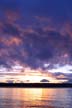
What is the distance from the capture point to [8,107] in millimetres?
94438

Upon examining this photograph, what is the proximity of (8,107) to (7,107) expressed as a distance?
34 cm

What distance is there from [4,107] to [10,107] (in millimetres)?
1513

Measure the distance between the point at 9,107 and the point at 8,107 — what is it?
1.22 feet

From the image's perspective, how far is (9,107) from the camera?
309 ft

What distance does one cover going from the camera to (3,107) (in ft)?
308

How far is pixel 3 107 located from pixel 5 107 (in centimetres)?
50

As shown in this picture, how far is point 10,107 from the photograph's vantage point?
94.0 m

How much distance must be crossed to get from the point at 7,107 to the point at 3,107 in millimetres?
1035

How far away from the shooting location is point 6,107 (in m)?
94.1

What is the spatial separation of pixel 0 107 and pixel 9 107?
7.48 feet

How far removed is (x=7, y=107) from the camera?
94188 millimetres

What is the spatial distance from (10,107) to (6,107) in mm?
1029

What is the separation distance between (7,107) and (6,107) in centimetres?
26
